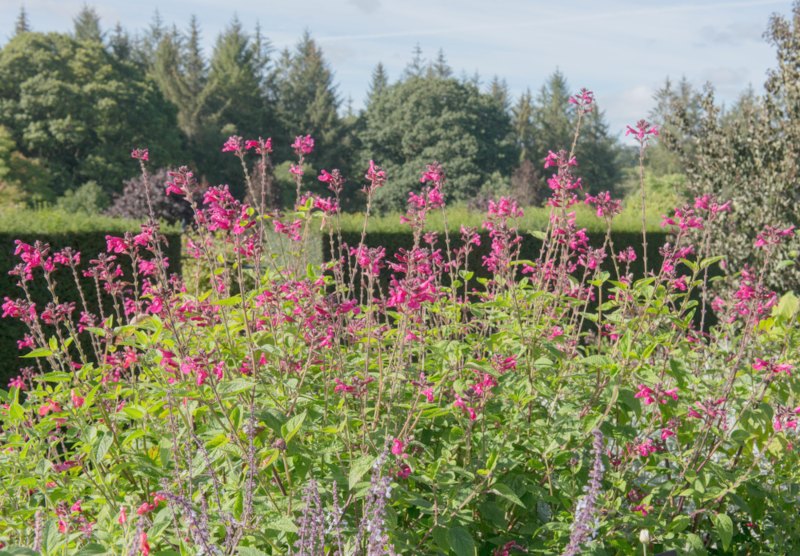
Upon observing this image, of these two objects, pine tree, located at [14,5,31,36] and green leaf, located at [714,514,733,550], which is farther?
pine tree, located at [14,5,31,36]

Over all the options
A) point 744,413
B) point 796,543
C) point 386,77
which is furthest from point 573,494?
point 386,77

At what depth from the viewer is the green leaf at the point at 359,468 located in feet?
8.38

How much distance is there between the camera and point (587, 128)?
63844 mm

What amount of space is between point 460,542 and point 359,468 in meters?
0.44

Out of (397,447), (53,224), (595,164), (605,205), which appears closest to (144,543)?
(397,447)

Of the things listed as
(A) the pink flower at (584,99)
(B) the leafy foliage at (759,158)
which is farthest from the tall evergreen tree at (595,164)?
(A) the pink flower at (584,99)

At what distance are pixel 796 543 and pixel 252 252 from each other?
290cm

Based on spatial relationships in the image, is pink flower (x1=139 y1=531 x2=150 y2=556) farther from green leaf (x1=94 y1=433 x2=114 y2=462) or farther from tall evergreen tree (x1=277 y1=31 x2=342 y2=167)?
tall evergreen tree (x1=277 y1=31 x2=342 y2=167)

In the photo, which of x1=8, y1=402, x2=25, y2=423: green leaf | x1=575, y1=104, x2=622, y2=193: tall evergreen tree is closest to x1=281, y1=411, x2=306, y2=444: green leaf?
x1=8, y1=402, x2=25, y2=423: green leaf

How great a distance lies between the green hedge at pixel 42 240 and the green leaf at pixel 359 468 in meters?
7.64

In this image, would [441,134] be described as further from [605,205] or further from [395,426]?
[395,426]

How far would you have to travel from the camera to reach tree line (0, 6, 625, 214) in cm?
3944

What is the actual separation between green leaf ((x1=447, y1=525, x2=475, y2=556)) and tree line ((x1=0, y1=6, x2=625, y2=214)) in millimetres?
26413

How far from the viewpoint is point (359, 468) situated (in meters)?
2.61
